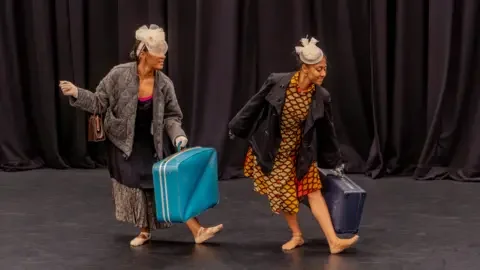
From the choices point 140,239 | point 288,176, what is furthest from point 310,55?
point 140,239

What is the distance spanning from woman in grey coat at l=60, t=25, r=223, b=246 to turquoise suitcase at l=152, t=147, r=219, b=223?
168 mm

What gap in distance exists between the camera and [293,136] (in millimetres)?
3783

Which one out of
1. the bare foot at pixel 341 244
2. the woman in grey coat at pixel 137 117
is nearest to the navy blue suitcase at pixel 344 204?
the bare foot at pixel 341 244

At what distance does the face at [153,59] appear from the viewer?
3.79 m

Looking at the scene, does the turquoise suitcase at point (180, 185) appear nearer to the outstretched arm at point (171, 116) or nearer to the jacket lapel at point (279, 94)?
the outstretched arm at point (171, 116)

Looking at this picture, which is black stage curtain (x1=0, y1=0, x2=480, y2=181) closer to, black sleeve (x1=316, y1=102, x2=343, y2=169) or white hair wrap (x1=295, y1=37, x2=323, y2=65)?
black sleeve (x1=316, y1=102, x2=343, y2=169)

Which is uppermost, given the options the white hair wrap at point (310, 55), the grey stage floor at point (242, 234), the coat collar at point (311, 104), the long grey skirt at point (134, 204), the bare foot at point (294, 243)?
the white hair wrap at point (310, 55)

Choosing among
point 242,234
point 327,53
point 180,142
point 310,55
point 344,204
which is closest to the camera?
point 310,55

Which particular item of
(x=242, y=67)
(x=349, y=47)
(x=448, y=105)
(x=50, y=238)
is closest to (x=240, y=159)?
(x=242, y=67)

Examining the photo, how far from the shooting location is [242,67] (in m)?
5.70

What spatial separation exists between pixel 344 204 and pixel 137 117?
42.2 inches

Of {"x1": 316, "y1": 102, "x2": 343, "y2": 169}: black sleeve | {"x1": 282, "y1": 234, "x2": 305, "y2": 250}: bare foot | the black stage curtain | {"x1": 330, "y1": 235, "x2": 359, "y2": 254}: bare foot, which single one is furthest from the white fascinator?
the black stage curtain

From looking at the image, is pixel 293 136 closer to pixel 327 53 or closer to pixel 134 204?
pixel 134 204

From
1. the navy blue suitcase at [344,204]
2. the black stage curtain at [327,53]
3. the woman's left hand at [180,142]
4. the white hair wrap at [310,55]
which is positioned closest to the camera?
the white hair wrap at [310,55]
